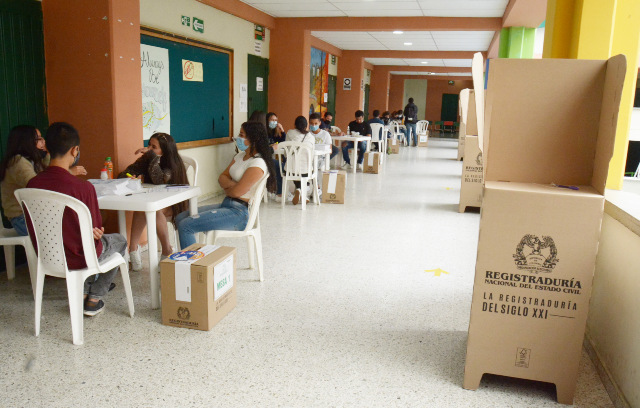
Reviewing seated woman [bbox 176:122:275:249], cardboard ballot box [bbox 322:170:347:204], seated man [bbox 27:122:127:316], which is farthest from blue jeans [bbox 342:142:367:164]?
seated man [bbox 27:122:127:316]

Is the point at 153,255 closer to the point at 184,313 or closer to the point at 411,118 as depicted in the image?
the point at 184,313

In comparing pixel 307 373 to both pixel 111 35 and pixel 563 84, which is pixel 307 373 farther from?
pixel 111 35

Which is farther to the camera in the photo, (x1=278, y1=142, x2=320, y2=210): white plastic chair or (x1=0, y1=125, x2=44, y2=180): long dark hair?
(x1=278, y1=142, x2=320, y2=210): white plastic chair

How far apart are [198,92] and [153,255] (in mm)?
3734

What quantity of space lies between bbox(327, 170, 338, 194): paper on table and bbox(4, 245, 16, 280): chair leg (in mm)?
3784

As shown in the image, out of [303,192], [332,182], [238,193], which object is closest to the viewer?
[238,193]

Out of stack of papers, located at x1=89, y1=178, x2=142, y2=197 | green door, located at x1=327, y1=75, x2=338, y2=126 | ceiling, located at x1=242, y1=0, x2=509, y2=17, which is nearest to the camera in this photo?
stack of papers, located at x1=89, y1=178, x2=142, y2=197

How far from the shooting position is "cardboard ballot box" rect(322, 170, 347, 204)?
6430 millimetres

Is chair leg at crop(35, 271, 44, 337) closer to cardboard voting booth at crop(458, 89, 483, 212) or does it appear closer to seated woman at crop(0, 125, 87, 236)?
seated woman at crop(0, 125, 87, 236)

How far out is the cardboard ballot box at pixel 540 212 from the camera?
6.84 feet

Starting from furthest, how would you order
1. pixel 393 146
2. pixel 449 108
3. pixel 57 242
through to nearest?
pixel 449 108
pixel 393 146
pixel 57 242

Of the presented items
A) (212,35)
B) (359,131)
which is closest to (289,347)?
(212,35)

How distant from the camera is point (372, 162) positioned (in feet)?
31.8

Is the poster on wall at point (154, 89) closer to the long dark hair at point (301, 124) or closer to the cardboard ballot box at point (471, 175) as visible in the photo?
the long dark hair at point (301, 124)
